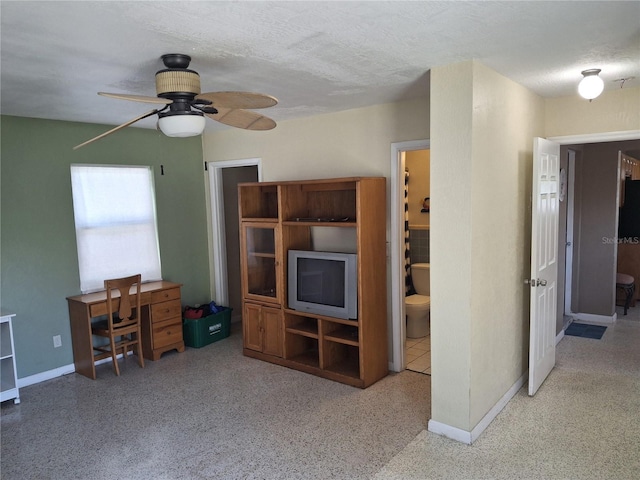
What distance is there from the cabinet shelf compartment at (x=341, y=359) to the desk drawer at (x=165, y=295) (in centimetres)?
170

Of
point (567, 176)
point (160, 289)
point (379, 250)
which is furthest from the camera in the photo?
point (567, 176)

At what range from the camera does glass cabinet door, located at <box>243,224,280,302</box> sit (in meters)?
4.34

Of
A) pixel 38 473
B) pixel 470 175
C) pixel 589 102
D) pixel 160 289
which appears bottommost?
pixel 38 473

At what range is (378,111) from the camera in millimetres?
3967

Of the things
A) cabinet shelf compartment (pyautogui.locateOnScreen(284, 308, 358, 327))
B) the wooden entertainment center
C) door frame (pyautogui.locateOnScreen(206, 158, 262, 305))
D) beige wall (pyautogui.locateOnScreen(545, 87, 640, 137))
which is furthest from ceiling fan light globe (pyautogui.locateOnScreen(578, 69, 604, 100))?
door frame (pyautogui.locateOnScreen(206, 158, 262, 305))

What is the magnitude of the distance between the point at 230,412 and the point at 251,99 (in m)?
2.32

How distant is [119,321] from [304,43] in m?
3.29

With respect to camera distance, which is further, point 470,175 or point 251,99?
point 470,175

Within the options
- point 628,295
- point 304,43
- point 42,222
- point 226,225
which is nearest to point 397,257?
point 304,43

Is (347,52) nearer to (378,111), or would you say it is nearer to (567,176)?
(378,111)

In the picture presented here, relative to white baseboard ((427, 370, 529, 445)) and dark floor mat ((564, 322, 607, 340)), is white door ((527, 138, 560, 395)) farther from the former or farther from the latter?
dark floor mat ((564, 322, 607, 340))

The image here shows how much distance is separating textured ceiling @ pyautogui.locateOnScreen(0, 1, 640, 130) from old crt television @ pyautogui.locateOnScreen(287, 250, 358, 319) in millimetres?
1387

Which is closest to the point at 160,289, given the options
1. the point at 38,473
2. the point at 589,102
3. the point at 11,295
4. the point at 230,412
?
the point at 11,295

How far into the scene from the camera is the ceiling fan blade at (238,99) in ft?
7.22
